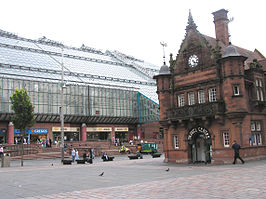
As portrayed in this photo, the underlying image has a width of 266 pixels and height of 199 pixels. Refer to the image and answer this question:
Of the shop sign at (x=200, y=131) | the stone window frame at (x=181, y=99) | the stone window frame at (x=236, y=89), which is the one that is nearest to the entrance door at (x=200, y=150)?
the shop sign at (x=200, y=131)

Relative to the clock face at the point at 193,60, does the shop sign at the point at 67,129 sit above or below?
below

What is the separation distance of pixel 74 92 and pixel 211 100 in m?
51.1

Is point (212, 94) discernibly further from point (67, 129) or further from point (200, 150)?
point (67, 129)

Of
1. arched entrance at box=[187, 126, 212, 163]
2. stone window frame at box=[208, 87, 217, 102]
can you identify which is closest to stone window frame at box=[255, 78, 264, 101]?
stone window frame at box=[208, 87, 217, 102]

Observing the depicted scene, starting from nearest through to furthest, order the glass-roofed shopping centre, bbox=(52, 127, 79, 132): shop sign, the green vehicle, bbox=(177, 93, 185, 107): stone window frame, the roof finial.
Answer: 1. the roof finial
2. bbox=(177, 93, 185, 107): stone window frame
3. the green vehicle
4. the glass-roofed shopping centre
5. bbox=(52, 127, 79, 132): shop sign

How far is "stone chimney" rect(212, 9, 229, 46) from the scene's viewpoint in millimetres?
33938

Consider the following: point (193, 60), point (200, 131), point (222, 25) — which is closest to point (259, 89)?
point (193, 60)

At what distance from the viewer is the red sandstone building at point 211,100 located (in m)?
28.1

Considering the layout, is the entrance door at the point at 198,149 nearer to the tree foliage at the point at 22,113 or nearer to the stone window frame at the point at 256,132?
the stone window frame at the point at 256,132

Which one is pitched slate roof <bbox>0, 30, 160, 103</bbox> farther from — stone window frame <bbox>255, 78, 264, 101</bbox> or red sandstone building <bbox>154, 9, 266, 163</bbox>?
stone window frame <bbox>255, 78, 264, 101</bbox>

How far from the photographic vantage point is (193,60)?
104ft

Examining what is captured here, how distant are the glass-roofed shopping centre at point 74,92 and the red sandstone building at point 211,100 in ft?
143

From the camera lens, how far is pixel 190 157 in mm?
31328

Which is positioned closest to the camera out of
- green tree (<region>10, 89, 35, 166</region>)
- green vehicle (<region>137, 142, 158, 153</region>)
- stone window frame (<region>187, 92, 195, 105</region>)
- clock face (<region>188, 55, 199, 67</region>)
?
clock face (<region>188, 55, 199, 67</region>)
